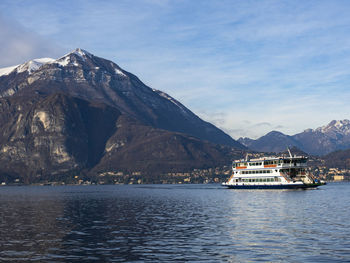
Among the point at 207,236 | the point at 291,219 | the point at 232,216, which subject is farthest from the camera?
the point at 232,216

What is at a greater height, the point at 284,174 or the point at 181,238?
the point at 284,174

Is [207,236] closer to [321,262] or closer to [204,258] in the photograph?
[204,258]

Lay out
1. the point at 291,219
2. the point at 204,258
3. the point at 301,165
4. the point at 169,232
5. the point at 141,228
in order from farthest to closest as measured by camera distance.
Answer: the point at 301,165
the point at 291,219
the point at 141,228
the point at 169,232
the point at 204,258

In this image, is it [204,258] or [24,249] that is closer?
[204,258]

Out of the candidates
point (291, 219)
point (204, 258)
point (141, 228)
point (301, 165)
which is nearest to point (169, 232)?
point (141, 228)

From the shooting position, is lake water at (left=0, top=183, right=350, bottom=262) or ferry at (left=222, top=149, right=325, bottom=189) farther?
ferry at (left=222, top=149, right=325, bottom=189)

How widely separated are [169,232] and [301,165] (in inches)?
5305

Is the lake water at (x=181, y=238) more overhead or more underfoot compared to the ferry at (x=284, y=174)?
more underfoot

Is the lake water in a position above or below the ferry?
below

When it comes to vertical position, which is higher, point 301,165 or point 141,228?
point 301,165

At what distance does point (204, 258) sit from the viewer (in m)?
47.7

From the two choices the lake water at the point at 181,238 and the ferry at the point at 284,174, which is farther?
the ferry at the point at 284,174

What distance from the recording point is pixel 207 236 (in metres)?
62.8

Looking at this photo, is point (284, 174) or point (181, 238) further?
point (284, 174)
